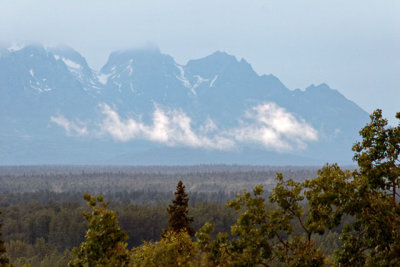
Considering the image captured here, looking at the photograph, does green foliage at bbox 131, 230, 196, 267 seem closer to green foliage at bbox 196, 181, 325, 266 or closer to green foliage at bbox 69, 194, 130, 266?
→ green foliage at bbox 69, 194, 130, 266

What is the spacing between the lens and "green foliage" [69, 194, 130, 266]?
2739 centimetres

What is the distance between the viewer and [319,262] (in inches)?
982

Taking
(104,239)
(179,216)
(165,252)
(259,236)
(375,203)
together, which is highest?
(375,203)

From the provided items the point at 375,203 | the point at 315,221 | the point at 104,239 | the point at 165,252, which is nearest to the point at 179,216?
the point at 165,252

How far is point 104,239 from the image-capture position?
27.6 meters

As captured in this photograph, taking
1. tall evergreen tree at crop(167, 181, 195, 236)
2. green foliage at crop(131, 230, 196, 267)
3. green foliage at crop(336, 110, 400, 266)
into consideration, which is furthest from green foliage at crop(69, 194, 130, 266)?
tall evergreen tree at crop(167, 181, 195, 236)

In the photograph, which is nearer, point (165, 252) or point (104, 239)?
point (104, 239)

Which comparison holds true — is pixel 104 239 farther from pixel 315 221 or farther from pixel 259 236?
pixel 315 221

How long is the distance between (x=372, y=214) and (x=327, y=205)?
229cm

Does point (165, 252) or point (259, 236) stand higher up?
Result: point (259, 236)

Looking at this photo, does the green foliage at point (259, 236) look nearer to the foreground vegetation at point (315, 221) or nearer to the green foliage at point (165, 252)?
the foreground vegetation at point (315, 221)

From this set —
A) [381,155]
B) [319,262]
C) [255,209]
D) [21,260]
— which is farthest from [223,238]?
[21,260]

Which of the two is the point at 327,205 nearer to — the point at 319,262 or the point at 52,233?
the point at 319,262

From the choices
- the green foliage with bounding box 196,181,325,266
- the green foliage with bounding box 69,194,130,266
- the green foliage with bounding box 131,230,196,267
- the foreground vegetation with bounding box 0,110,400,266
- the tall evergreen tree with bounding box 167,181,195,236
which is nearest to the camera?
the green foliage with bounding box 196,181,325,266
